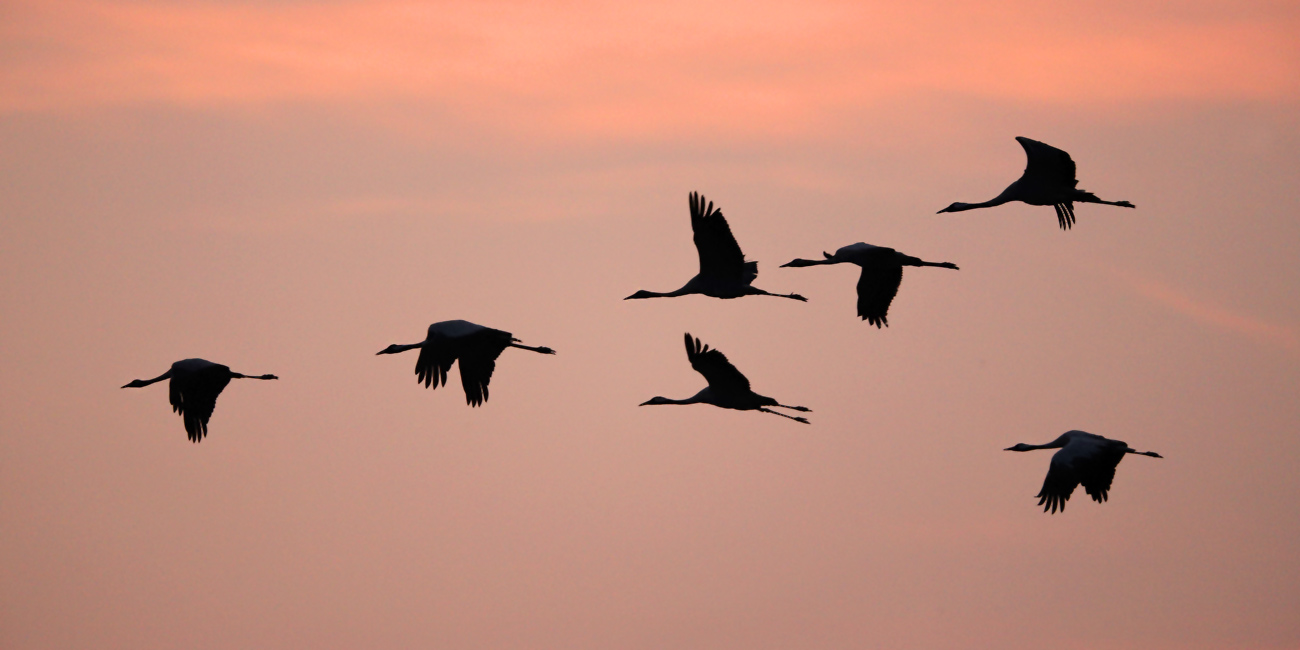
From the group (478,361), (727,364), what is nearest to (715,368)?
(727,364)

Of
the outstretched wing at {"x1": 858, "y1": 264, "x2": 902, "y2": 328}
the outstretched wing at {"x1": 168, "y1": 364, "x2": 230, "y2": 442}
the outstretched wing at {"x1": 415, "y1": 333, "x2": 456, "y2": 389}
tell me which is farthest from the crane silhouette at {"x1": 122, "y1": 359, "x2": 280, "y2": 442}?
the outstretched wing at {"x1": 858, "y1": 264, "x2": 902, "y2": 328}

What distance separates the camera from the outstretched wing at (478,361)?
121 ft

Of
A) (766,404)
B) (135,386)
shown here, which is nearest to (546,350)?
(766,404)

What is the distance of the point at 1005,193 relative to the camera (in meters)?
37.1

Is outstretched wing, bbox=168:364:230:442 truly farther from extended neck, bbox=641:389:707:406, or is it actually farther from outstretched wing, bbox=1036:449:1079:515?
outstretched wing, bbox=1036:449:1079:515

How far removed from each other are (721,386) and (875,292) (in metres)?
4.88

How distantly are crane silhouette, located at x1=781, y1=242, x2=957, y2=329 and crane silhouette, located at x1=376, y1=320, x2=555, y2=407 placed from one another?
686cm

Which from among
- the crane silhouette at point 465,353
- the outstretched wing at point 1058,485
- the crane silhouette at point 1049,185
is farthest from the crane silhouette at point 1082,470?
the crane silhouette at point 465,353

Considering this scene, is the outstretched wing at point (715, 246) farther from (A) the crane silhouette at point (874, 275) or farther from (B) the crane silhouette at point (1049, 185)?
(B) the crane silhouette at point (1049, 185)

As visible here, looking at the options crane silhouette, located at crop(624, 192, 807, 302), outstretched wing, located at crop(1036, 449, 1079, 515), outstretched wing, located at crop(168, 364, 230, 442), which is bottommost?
outstretched wing, located at crop(1036, 449, 1079, 515)

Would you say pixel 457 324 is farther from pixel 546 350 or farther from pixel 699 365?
pixel 699 365

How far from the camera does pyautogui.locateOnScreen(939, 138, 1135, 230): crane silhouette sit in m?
35.5

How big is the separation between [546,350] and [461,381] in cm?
295

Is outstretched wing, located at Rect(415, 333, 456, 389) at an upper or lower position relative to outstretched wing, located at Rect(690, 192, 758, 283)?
lower
